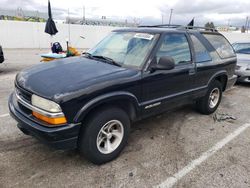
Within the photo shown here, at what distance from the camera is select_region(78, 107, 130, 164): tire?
2686mm

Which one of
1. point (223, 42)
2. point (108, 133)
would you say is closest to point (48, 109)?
point (108, 133)

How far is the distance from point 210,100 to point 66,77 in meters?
3.38

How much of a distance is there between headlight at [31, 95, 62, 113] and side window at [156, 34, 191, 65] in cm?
169

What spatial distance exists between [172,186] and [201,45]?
9.20 feet

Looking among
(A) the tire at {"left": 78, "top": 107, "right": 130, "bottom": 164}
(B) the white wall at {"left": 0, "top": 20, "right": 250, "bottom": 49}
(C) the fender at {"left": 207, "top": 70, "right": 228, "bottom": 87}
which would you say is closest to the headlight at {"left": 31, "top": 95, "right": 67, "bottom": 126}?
(A) the tire at {"left": 78, "top": 107, "right": 130, "bottom": 164}

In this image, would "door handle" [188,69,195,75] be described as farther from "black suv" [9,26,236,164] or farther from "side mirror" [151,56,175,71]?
"side mirror" [151,56,175,71]

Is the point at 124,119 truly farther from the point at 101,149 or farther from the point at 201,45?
the point at 201,45

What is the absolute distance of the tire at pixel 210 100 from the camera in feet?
15.2

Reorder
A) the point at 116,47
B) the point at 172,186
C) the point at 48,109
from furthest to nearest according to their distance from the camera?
the point at 116,47
the point at 172,186
the point at 48,109

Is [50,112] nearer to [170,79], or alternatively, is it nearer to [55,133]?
[55,133]

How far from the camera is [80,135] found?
8.80 feet

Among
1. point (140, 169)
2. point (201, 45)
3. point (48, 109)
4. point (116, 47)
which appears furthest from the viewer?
point (201, 45)

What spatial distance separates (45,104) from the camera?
2475 millimetres

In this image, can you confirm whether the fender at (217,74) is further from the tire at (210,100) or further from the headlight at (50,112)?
the headlight at (50,112)
